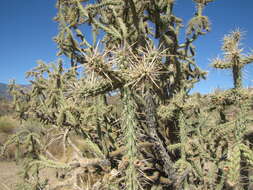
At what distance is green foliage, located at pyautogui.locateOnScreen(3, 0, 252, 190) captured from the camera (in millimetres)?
1219

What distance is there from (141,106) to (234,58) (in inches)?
48.5

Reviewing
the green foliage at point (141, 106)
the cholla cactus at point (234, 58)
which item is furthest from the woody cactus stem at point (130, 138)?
the cholla cactus at point (234, 58)

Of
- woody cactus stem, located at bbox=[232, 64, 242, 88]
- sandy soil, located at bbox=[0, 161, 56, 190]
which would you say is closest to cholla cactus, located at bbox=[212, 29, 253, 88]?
woody cactus stem, located at bbox=[232, 64, 242, 88]

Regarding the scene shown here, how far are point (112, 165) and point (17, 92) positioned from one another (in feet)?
7.24

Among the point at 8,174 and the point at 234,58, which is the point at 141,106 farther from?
the point at 8,174

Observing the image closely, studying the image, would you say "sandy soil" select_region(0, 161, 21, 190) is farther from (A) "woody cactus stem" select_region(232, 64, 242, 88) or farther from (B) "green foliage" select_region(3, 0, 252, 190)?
(A) "woody cactus stem" select_region(232, 64, 242, 88)

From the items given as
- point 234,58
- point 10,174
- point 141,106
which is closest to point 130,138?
point 234,58

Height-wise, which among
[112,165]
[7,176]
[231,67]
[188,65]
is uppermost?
[188,65]

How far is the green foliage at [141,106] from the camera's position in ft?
4.00

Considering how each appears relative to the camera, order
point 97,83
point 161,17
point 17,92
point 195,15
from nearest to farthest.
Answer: point 97,83
point 161,17
point 195,15
point 17,92

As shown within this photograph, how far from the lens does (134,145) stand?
123 centimetres

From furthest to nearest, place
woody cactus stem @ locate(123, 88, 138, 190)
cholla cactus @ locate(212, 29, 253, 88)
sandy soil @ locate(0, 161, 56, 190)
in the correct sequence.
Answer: sandy soil @ locate(0, 161, 56, 190)
cholla cactus @ locate(212, 29, 253, 88)
woody cactus stem @ locate(123, 88, 138, 190)

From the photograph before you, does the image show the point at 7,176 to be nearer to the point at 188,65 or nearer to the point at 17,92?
the point at 17,92

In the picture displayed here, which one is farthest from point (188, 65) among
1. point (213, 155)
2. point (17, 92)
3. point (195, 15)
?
point (17, 92)
